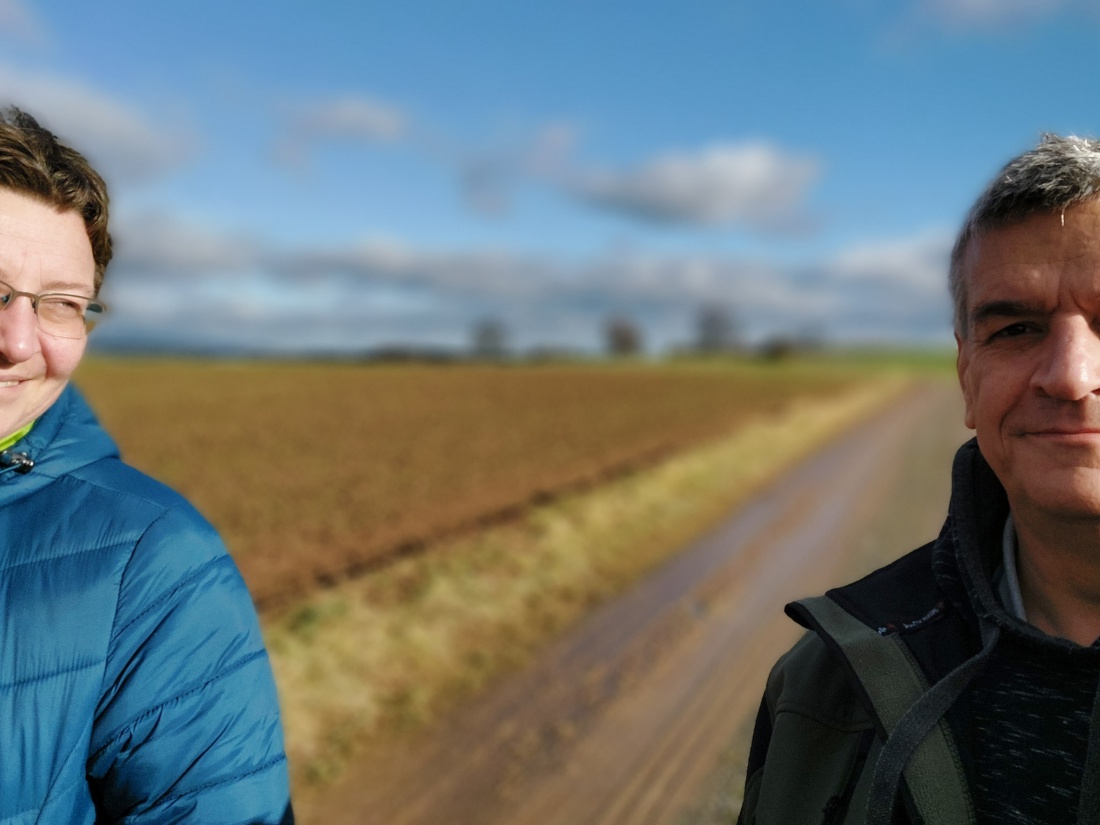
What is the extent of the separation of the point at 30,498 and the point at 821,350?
127719 mm

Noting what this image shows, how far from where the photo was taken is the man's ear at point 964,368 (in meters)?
1.57

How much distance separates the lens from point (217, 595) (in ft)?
5.56

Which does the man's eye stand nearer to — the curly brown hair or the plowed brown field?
the curly brown hair

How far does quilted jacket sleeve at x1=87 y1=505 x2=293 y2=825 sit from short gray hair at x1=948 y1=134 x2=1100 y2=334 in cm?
154

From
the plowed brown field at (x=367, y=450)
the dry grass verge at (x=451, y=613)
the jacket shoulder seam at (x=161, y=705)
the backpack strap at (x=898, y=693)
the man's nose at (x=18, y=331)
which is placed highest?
the man's nose at (x=18, y=331)

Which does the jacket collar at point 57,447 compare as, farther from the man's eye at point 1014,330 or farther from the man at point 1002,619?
the man's eye at point 1014,330

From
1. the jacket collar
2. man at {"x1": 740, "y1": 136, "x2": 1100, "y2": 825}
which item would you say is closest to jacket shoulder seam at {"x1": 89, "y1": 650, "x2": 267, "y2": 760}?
the jacket collar

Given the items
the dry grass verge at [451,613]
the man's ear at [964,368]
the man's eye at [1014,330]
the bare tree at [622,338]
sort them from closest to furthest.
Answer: the man's eye at [1014,330] < the man's ear at [964,368] < the dry grass verge at [451,613] < the bare tree at [622,338]

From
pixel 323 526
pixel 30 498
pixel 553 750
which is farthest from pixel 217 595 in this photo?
pixel 323 526

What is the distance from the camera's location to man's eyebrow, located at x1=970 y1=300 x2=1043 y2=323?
1433 mm

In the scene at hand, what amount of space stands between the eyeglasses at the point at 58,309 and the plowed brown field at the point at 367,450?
668cm

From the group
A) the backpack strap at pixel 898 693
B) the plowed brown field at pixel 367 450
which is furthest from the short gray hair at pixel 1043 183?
the plowed brown field at pixel 367 450

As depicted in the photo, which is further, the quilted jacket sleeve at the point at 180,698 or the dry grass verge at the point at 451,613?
the dry grass verge at the point at 451,613

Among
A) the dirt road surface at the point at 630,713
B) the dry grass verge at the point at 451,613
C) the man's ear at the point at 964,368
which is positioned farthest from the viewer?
the dry grass verge at the point at 451,613
